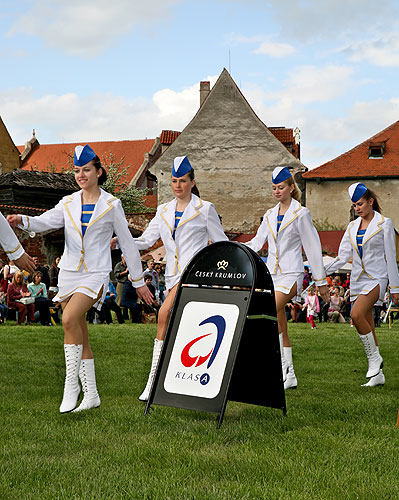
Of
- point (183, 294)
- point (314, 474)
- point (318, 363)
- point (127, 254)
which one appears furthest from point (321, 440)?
point (318, 363)

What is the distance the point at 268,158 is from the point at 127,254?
147 feet

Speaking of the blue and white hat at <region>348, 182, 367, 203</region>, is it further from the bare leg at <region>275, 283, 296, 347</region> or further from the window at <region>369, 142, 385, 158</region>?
the window at <region>369, 142, 385, 158</region>

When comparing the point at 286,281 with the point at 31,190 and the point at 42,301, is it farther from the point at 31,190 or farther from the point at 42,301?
the point at 42,301

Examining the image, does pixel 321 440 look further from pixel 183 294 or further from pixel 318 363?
pixel 318 363

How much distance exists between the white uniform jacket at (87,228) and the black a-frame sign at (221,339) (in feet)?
2.78

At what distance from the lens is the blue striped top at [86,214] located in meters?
7.05

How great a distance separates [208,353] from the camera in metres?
6.41

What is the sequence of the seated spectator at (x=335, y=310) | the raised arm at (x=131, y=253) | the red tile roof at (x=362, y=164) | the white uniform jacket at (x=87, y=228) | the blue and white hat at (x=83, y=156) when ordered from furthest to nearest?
the red tile roof at (x=362, y=164), the seated spectator at (x=335, y=310), the raised arm at (x=131, y=253), the blue and white hat at (x=83, y=156), the white uniform jacket at (x=87, y=228)

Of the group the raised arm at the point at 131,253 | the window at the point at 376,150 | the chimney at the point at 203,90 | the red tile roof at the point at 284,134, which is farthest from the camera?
the chimney at the point at 203,90

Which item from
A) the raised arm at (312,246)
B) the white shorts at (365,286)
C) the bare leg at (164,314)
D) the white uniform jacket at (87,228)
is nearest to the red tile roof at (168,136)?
the white shorts at (365,286)

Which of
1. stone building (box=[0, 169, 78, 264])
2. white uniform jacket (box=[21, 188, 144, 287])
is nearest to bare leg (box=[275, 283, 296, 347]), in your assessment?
white uniform jacket (box=[21, 188, 144, 287])

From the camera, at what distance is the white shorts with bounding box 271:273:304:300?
862cm

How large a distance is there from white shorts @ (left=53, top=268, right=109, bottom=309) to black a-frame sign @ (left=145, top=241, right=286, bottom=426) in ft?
2.48

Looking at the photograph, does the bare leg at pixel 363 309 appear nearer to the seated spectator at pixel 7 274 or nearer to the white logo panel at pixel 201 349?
the white logo panel at pixel 201 349
